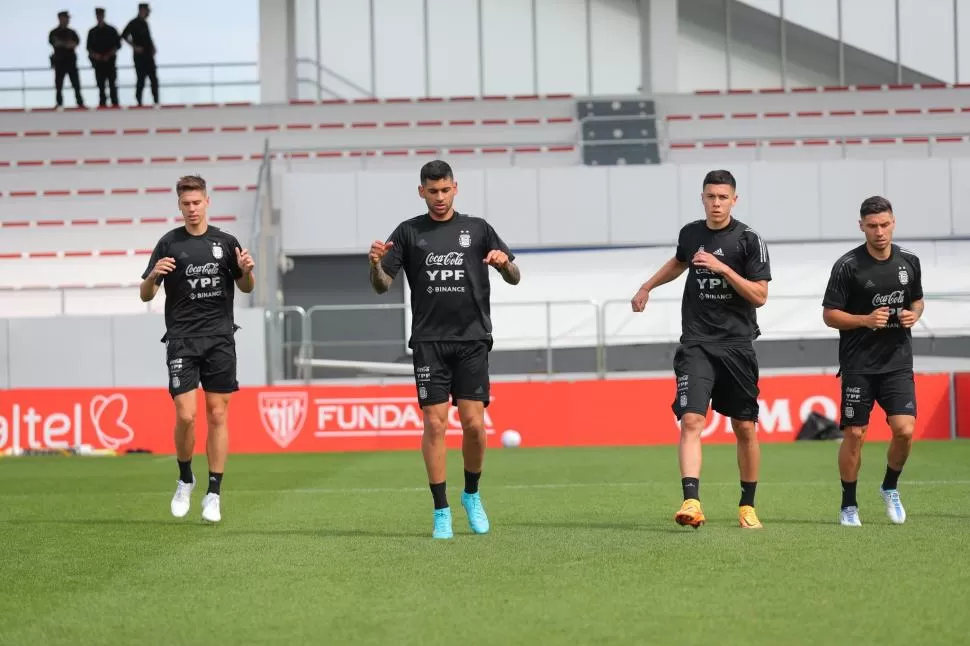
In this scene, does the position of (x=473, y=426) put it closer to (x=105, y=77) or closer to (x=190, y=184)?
(x=190, y=184)

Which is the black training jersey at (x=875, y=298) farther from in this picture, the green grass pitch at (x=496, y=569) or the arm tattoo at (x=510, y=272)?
the arm tattoo at (x=510, y=272)

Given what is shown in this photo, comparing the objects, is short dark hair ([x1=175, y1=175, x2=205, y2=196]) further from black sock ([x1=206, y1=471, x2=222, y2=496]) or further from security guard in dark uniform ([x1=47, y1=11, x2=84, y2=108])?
security guard in dark uniform ([x1=47, y1=11, x2=84, y2=108])

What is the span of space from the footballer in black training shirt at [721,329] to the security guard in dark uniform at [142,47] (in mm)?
22139

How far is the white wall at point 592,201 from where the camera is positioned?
2577 cm

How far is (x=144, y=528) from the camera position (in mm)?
9062

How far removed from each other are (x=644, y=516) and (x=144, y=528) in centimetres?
316

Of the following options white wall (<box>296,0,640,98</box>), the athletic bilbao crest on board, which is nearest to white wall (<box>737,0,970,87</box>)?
white wall (<box>296,0,640,98</box>)

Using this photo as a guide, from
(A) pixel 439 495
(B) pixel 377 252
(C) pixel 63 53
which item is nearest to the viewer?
(B) pixel 377 252

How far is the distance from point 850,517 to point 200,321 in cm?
430

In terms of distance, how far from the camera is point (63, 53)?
95.7ft

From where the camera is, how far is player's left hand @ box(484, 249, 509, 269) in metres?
8.05

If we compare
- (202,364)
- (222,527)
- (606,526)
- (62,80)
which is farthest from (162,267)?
(62,80)

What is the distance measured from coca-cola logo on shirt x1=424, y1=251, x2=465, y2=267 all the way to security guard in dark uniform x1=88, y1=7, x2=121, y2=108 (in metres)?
22.3

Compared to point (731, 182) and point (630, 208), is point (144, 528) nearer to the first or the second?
point (731, 182)
